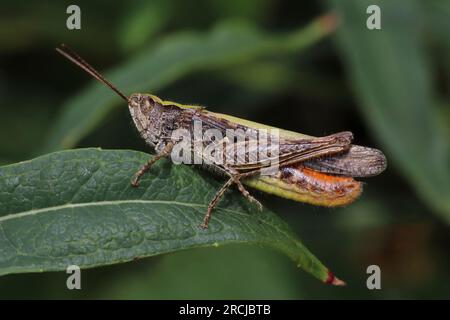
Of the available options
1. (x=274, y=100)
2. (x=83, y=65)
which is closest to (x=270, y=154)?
(x=83, y=65)

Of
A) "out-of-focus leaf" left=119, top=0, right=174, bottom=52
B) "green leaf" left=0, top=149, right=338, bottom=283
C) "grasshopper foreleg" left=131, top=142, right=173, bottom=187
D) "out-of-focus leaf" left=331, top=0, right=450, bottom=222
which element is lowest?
"green leaf" left=0, top=149, right=338, bottom=283

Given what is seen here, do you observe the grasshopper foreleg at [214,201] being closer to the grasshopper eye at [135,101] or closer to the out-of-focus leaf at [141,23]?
the grasshopper eye at [135,101]

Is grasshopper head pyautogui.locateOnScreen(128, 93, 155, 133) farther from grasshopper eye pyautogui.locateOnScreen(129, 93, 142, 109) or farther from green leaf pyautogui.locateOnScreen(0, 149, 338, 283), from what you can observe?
green leaf pyautogui.locateOnScreen(0, 149, 338, 283)

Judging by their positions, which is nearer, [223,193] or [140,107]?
[223,193]

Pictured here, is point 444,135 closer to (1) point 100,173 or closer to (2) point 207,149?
(2) point 207,149

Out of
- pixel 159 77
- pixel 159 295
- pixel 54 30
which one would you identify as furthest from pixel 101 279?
pixel 54 30

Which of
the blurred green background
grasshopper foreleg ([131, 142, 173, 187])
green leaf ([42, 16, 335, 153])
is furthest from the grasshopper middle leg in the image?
the blurred green background

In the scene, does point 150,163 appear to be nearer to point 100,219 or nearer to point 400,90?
point 100,219
